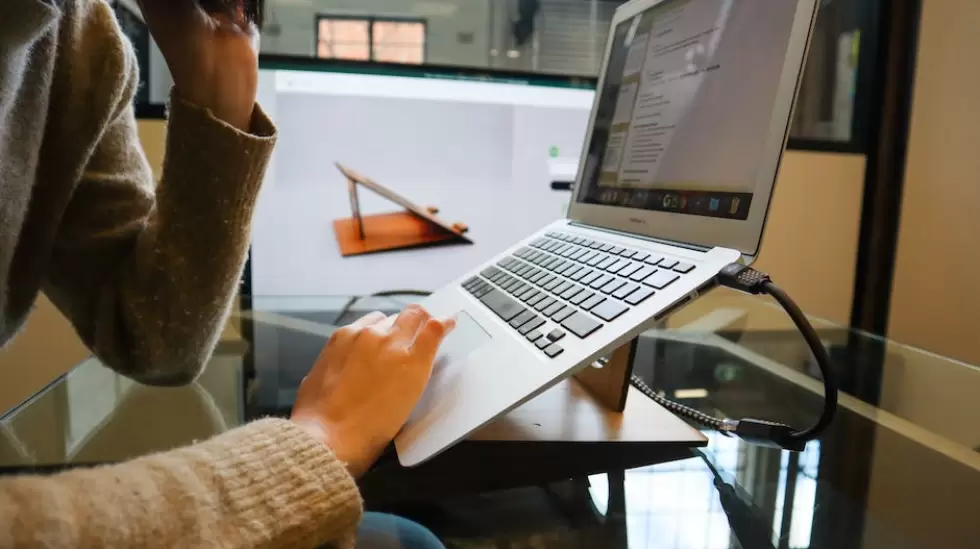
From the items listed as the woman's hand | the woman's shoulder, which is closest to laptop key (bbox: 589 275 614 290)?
the woman's hand

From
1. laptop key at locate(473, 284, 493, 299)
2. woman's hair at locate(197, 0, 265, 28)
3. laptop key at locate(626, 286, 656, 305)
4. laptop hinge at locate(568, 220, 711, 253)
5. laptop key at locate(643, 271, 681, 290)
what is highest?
woman's hair at locate(197, 0, 265, 28)

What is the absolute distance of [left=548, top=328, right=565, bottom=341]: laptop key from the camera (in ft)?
1.34

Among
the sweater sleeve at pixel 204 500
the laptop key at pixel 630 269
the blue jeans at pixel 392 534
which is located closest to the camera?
the sweater sleeve at pixel 204 500

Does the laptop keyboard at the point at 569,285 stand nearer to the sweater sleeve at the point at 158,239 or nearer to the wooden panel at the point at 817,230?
the sweater sleeve at the point at 158,239

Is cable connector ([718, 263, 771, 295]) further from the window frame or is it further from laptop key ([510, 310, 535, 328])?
the window frame

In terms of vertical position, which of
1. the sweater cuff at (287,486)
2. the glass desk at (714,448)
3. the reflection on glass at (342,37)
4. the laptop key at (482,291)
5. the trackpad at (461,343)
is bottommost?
the glass desk at (714,448)

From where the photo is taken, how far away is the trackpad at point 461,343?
46cm

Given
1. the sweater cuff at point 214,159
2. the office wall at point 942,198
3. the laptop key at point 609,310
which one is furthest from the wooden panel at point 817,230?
the sweater cuff at point 214,159

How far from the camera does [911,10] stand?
126cm

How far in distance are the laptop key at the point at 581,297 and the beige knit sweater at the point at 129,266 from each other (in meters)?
0.20

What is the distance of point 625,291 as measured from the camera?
0.43m

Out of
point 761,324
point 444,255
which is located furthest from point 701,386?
point 444,255

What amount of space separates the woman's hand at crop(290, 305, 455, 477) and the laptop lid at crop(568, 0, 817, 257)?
214 mm

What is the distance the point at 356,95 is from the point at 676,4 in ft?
1.88
